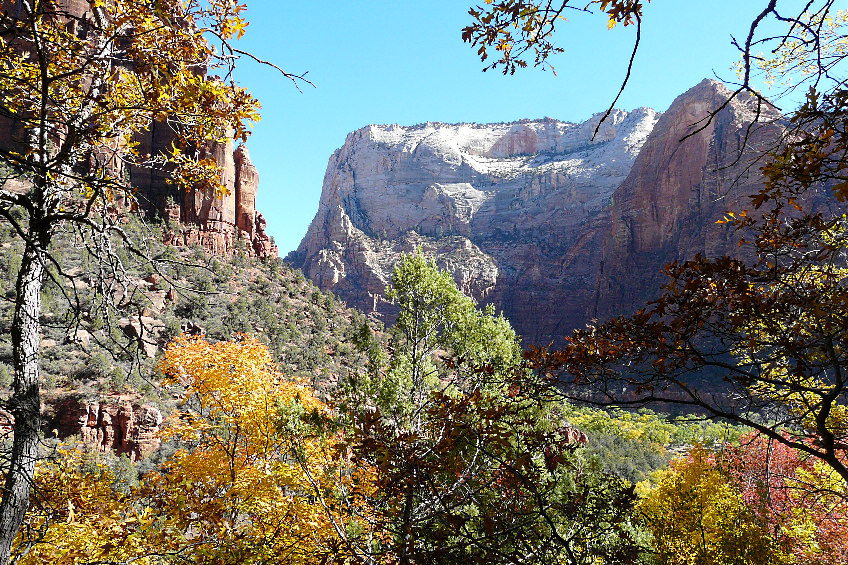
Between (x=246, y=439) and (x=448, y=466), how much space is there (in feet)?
24.5

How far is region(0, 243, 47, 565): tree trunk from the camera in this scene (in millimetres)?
2990

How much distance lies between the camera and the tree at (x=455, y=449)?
3.56 m

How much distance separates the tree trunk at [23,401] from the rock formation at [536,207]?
62.0 meters

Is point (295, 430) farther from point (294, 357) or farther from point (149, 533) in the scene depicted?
point (294, 357)

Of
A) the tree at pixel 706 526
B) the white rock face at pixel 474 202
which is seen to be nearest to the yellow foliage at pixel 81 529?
the tree at pixel 706 526

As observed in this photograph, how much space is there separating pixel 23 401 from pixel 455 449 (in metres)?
3.40

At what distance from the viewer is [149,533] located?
6613mm

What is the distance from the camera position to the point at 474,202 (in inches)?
4478

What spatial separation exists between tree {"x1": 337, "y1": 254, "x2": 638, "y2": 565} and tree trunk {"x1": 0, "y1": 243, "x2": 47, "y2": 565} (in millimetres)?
→ 2350

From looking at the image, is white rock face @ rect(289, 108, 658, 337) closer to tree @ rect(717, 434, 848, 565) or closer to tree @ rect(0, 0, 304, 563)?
tree @ rect(717, 434, 848, 565)

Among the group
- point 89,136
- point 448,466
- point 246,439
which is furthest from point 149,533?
point 89,136

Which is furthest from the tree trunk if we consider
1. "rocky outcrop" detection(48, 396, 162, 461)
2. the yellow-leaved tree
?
"rocky outcrop" detection(48, 396, 162, 461)

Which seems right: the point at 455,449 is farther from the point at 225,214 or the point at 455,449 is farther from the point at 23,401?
the point at 225,214

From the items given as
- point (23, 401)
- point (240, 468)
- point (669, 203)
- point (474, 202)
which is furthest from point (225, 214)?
point (474, 202)
